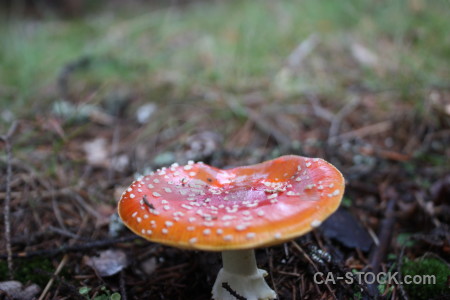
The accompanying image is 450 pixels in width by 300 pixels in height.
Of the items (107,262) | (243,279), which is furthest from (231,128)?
(243,279)

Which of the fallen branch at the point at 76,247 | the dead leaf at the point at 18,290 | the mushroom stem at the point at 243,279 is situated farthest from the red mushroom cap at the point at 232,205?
the dead leaf at the point at 18,290

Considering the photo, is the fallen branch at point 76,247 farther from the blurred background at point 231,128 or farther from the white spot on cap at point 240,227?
the white spot on cap at point 240,227

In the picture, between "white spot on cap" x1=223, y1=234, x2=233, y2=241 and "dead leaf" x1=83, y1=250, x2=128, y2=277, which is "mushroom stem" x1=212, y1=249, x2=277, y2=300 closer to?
"white spot on cap" x1=223, y1=234, x2=233, y2=241

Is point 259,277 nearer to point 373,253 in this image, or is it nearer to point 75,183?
point 373,253

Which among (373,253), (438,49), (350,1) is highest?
(350,1)

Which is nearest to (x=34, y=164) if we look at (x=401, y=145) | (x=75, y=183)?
(x=75, y=183)

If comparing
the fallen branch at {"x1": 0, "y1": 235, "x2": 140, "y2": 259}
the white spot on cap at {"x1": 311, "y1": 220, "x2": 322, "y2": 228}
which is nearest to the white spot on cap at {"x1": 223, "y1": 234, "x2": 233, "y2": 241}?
the white spot on cap at {"x1": 311, "y1": 220, "x2": 322, "y2": 228}

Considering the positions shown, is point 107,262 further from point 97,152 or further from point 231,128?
point 231,128
